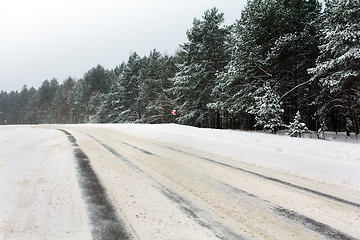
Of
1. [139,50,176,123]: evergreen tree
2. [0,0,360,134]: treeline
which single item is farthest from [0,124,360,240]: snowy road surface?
[139,50,176,123]: evergreen tree

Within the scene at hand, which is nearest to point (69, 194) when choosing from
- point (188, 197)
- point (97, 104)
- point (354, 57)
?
point (188, 197)

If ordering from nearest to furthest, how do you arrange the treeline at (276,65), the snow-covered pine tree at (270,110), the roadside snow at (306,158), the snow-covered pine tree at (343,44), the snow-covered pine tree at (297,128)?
the roadside snow at (306,158)
the snow-covered pine tree at (297,128)
the snow-covered pine tree at (343,44)
the treeline at (276,65)
the snow-covered pine tree at (270,110)

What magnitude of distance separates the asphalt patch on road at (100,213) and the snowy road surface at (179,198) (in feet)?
0.05

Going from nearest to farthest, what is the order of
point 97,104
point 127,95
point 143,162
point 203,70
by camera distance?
point 143,162
point 203,70
point 127,95
point 97,104

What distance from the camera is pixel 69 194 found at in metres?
3.58

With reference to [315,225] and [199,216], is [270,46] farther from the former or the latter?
[199,216]

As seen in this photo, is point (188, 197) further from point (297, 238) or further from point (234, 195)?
point (297, 238)

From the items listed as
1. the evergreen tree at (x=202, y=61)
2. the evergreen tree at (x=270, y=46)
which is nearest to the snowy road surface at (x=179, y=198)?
the evergreen tree at (x=270, y=46)

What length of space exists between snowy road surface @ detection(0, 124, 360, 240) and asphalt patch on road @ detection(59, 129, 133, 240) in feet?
0.05

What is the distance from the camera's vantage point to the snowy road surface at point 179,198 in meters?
2.54

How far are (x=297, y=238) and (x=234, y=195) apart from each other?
132 centimetres

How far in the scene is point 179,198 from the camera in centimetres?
350

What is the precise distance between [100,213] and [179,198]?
1263 mm

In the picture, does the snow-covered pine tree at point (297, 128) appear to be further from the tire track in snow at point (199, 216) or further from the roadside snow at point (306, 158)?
the tire track in snow at point (199, 216)
